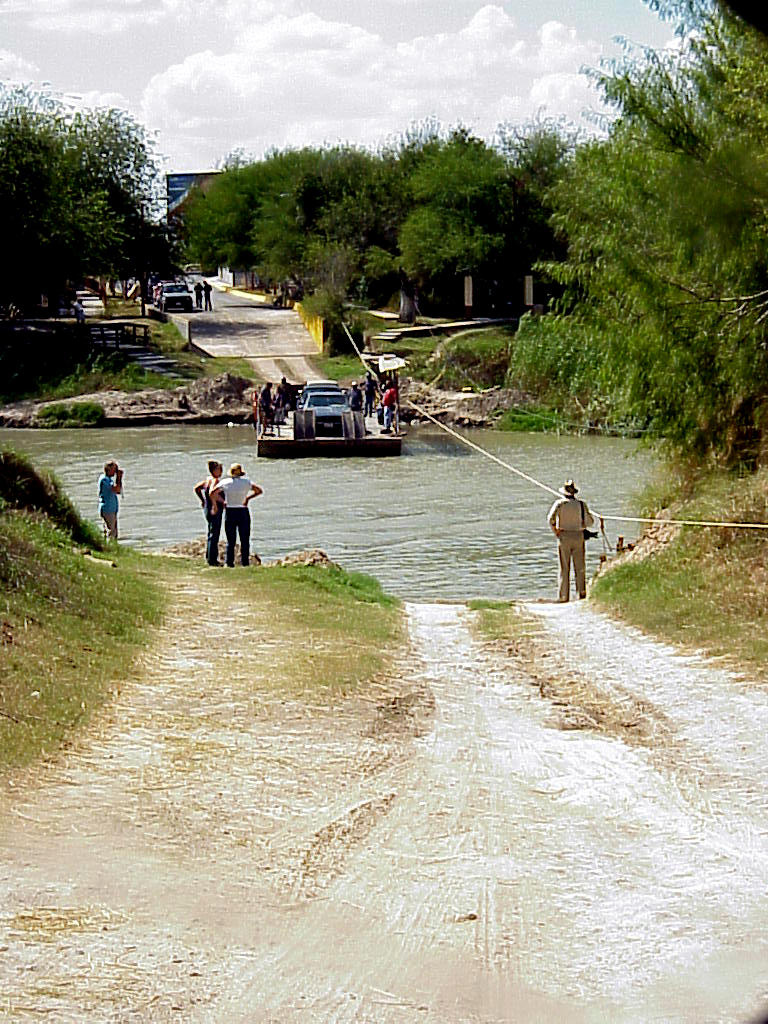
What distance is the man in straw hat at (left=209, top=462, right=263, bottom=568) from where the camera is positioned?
2095cm

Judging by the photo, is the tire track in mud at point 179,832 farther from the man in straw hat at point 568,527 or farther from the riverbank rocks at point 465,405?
the riverbank rocks at point 465,405

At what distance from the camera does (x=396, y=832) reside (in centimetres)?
764

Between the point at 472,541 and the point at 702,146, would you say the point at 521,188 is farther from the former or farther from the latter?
the point at 702,146

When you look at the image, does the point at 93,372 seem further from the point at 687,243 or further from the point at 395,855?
the point at 395,855

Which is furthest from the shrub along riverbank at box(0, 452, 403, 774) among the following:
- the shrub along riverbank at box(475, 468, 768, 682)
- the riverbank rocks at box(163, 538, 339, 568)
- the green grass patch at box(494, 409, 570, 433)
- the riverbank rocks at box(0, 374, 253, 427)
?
the riverbank rocks at box(0, 374, 253, 427)

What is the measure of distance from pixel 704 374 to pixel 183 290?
64.7 metres

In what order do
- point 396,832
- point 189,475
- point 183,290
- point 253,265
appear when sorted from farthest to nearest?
Answer: point 253,265 → point 183,290 → point 189,475 → point 396,832

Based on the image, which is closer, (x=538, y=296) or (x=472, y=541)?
(x=472, y=541)

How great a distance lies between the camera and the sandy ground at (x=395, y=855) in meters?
5.41

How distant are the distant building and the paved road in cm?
730

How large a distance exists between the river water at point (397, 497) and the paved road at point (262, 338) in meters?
Result: 7.32

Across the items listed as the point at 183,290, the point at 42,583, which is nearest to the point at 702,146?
the point at 42,583

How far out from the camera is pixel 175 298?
7794 cm

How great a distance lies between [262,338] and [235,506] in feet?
163
